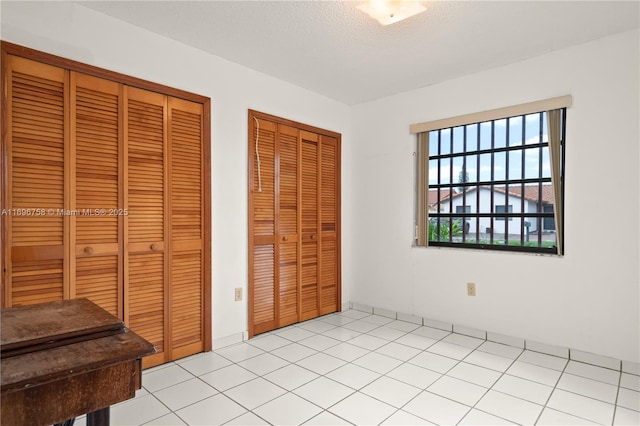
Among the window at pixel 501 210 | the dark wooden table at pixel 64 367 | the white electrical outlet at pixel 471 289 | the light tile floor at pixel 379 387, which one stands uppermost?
the window at pixel 501 210

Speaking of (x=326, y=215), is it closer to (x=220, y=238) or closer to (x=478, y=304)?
(x=220, y=238)

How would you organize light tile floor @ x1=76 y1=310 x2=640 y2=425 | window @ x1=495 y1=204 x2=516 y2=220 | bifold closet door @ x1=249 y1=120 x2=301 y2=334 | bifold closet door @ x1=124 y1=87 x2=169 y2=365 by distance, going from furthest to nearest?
1. bifold closet door @ x1=249 y1=120 x2=301 y2=334
2. window @ x1=495 y1=204 x2=516 y2=220
3. bifold closet door @ x1=124 y1=87 x2=169 y2=365
4. light tile floor @ x1=76 y1=310 x2=640 y2=425

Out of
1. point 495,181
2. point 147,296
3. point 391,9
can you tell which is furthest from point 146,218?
point 495,181

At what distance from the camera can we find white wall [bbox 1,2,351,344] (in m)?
2.18

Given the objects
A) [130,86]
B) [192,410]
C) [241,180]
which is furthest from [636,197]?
[130,86]

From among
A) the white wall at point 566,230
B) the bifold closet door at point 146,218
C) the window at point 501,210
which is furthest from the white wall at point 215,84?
the window at point 501,210

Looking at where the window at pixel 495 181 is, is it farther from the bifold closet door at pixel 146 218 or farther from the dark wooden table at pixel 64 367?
the dark wooden table at pixel 64 367

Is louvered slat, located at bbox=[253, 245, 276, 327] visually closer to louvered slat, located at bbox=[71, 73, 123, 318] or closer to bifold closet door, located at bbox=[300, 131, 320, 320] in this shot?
bifold closet door, located at bbox=[300, 131, 320, 320]

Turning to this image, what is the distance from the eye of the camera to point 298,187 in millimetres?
3730

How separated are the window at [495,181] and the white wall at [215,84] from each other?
140cm

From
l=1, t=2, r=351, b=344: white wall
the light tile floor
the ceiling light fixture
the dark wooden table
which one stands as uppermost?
the ceiling light fixture

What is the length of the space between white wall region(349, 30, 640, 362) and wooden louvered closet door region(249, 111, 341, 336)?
0.67 meters

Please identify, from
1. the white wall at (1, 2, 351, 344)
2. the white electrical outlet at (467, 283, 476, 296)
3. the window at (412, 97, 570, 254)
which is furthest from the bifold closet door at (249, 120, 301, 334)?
the white electrical outlet at (467, 283, 476, 296)

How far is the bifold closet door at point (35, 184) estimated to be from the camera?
205 cm
